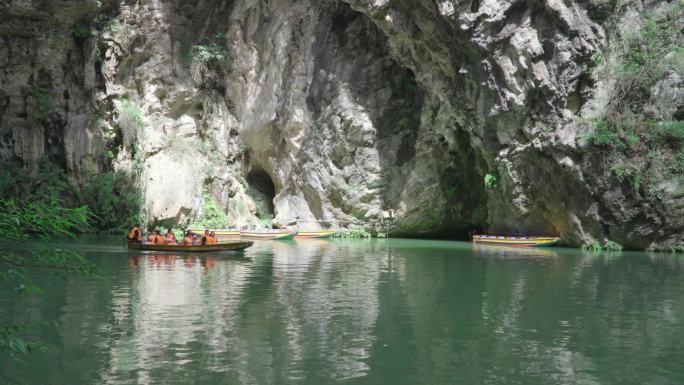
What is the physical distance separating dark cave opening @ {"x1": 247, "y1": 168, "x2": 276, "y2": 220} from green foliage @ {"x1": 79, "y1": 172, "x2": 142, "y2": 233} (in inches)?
322

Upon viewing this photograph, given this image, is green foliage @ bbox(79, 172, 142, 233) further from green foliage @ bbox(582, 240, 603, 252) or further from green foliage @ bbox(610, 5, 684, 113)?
green foliage @ bbox(610, 5, 684, 113)

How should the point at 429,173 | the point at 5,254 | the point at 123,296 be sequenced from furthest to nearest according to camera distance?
the point at 429,173 < the point at 123,296 < the point at 5,254

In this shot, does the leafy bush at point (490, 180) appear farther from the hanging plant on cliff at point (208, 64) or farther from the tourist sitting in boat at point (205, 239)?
the hanging plant on cliff at point (208, 64)

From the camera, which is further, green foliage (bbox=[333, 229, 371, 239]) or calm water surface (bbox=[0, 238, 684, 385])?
green foliage (bbox=[333, 229, 371, 239])

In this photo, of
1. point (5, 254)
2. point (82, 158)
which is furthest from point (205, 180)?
point (5, 254)

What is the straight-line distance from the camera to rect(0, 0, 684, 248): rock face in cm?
3319

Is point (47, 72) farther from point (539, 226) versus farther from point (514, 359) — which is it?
point (514, 359)

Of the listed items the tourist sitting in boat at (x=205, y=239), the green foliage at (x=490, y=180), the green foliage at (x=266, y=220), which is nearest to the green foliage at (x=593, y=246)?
the green foliage at (x=490, y=180)

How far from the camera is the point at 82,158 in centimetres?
3834

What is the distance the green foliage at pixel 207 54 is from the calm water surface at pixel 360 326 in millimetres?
23595

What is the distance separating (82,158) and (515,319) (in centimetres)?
3289

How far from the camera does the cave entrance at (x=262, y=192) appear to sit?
43.2 m

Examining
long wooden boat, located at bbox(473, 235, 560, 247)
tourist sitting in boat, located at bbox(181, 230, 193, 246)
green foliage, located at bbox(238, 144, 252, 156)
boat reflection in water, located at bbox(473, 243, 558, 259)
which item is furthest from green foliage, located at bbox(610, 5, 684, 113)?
green foliage, located at bbox(238, 144, 252, 156)

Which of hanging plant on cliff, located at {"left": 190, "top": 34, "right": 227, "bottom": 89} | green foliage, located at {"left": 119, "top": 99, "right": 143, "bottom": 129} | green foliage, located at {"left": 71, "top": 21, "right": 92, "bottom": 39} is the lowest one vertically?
green foliage, located at {"left": 119, "top": 99, "right": 143, "bottom": 129}
